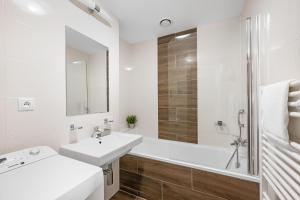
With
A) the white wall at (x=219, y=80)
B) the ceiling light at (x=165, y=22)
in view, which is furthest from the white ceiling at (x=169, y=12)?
the white wall at (x=219, y=80)

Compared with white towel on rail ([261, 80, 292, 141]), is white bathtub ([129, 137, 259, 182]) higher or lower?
lower

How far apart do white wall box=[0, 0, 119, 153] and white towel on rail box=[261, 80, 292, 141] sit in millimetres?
1593

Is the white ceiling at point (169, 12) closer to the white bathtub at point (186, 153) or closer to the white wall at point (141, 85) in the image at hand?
the white wall at point (141, 85)

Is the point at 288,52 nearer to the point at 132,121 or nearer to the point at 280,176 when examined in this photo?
the point at 280,176

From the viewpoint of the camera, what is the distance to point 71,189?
63cm

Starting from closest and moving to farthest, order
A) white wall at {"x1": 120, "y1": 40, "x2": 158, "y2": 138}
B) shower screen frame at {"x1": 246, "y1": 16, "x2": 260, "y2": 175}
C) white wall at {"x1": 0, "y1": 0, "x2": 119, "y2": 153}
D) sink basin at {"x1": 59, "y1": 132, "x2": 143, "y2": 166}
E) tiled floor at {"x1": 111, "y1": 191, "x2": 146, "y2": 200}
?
1. white wall at {"x1": 0, "y1": 0, "x2": 119, "y2": 153}
2. sink basin at {"x1": 59, "y1": 132, "x2": 143, "y2": 166}
3. shower screen frame at {"x1": 246, "y1": 16, "x2": 260, "y2": 175}
4. tiled floor at {"x1": 111, "y1": 191, "x2": 146, "y2": 200}
5. white wall at {"x1": 120, "y1": 40, "x2": 158, "y2": 138}

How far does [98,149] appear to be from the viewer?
4.17ft

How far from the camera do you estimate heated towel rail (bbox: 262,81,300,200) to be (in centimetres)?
66

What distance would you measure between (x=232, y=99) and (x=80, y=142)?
205cm

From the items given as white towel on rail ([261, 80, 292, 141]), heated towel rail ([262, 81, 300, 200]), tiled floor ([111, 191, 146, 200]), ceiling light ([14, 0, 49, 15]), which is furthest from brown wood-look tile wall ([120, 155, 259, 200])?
ceiling light ([14, 0, 49, 15])

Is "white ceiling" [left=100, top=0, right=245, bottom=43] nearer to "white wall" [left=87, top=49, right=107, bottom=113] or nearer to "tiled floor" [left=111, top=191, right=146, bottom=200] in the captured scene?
"white wall" [left=87, top=49, right=107, bottom=113]

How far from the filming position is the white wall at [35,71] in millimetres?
946

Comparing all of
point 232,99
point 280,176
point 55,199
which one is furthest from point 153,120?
point 55,199

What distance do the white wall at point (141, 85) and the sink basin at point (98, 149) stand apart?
109cm
